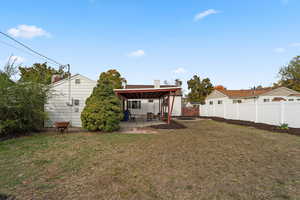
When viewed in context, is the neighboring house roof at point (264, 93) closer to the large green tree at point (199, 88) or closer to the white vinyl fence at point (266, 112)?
the white vinyl fence at point (266, 112)

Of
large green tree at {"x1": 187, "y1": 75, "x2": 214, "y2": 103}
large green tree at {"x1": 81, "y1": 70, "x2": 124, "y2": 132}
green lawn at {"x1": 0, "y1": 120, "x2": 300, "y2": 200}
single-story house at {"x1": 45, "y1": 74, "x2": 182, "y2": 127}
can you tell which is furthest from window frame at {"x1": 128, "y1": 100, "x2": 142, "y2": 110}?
green lawn at {"x1": 0, "y1": 120, "x2": 300, "y2": 200}

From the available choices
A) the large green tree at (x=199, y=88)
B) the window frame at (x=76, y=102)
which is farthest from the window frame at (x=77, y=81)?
the large green tree at (x=199, y=88)

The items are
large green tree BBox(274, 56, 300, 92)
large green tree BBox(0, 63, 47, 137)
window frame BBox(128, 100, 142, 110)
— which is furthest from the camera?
large green tree BBox(274, 56, 300, 92)

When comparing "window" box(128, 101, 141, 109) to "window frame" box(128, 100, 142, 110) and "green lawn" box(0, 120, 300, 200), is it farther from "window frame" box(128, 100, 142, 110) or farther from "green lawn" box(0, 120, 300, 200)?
"green lawn" box(0, 120, 300, 200)

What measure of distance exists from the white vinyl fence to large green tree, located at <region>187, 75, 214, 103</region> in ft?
43.0

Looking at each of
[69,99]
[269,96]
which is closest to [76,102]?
[69,99]

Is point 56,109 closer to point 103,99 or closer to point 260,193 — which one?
point 103,99

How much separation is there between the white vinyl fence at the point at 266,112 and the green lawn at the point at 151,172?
5.22 m

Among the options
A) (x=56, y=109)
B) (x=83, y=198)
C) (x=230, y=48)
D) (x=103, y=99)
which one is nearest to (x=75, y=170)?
(x=83, y=198)

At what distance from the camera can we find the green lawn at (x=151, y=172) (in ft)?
8.63

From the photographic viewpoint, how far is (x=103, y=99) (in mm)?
8641

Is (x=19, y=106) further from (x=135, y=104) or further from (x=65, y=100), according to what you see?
(x=135, y=104)

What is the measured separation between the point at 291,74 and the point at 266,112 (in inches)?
1143

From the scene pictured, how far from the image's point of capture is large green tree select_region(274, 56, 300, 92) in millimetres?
29031
